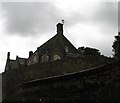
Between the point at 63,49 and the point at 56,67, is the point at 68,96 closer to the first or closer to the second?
the point at 56,67

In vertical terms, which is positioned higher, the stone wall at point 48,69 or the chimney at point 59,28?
the chimney at point 59,28

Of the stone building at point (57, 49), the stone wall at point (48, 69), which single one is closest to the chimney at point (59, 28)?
the stone building at point (57, 49)

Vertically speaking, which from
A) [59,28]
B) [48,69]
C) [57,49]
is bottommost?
[48,69]

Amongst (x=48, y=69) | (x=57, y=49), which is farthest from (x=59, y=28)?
(x=48, y=69)

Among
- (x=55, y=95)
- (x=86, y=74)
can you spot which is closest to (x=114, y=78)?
(x=86, y=74)

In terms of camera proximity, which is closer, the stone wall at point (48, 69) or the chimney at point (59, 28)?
the stone wall at point (48, 69)

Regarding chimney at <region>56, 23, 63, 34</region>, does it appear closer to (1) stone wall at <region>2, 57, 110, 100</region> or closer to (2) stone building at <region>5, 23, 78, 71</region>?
(2) stone building at <region>5, 23, 78, 71</region>

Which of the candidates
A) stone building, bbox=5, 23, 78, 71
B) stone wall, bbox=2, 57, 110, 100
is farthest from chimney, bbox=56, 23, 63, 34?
stone wall, bbox=2, 57, 110, 100

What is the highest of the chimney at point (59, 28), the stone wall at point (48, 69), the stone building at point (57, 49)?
the chimney at point (59, 28)

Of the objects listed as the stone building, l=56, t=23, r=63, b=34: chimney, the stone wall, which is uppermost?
l=56, t=23, r=63, b=34: chimney

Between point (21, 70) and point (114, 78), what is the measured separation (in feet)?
82.7

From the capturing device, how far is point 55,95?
17.8 ft

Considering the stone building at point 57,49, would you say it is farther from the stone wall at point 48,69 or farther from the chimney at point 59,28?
the stone wall at point 48,69

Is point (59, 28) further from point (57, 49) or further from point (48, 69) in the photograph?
point (48, 69)
